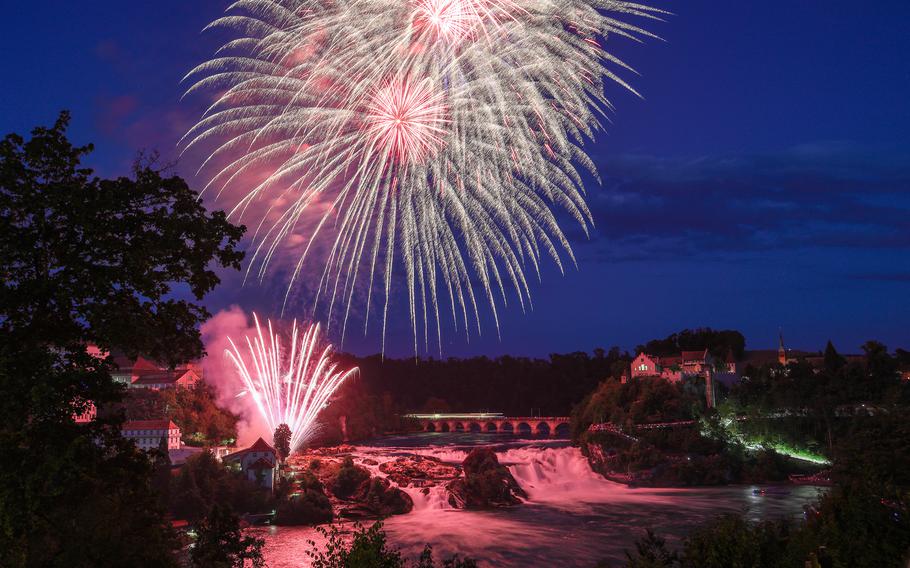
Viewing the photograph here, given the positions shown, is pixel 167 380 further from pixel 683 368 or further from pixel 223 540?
pixel 683 368

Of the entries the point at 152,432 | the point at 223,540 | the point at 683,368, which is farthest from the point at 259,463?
the point at 683,368

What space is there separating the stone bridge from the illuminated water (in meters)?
45.3

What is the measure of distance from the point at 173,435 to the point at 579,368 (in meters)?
96.3

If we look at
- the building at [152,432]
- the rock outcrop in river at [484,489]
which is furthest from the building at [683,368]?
the building at [152,432]

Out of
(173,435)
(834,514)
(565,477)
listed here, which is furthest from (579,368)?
(834,514)

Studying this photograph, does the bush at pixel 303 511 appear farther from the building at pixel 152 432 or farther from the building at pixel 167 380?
the building at pixel 167 380

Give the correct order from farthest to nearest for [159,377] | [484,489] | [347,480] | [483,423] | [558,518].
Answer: [483,423] → [159,377] → [484,489] → [347,480] → [558,518]

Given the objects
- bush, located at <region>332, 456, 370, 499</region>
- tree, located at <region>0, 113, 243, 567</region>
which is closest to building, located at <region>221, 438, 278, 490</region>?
bush, located at <region>332, 456, 370, 499</region>

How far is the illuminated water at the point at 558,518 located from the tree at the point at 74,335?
27457 mm

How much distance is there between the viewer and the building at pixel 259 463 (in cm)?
5791

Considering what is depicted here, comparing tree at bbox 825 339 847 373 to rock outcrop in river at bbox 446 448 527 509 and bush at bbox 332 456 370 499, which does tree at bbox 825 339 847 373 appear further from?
bush at bbox 332 456 370 499

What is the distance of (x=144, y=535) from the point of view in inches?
575

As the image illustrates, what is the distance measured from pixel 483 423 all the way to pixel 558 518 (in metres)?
82.0

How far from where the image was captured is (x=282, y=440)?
213 ft
